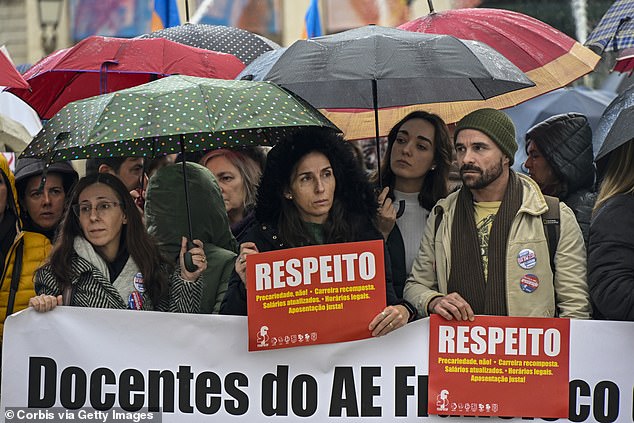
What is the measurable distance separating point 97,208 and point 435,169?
1.71m

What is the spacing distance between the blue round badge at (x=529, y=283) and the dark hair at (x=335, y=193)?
75 cm

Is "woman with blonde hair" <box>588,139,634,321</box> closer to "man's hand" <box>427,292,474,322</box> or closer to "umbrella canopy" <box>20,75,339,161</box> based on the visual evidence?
"man's hand" <box>427,292,474,322</box>

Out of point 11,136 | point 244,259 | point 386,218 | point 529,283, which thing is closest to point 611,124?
point 529,283

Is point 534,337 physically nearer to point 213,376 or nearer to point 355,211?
point 355,211

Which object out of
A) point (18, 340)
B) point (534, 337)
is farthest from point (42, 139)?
point (534, 337)

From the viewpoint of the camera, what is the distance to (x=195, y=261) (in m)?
5.67

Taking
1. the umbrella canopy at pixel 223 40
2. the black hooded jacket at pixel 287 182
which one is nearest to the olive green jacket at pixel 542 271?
the black hooded jacket at pixel 287 182

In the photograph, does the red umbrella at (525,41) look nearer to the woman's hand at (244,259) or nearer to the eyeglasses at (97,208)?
the woman's hand at (244,259)

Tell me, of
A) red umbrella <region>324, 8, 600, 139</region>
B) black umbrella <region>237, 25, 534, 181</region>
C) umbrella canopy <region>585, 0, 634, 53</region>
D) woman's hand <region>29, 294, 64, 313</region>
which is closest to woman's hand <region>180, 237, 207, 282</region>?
woman's hand <region>29, 294, 64, 313</region>

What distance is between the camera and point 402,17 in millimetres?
19203

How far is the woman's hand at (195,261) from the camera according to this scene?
5637 millimetres

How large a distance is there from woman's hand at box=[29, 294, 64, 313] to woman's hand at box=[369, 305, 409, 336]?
1335 mm

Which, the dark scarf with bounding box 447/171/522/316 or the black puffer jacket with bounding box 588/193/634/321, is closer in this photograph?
the black puffer jacket with bounding box 588/193/634/321

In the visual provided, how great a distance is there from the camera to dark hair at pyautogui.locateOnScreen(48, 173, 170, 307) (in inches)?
218
